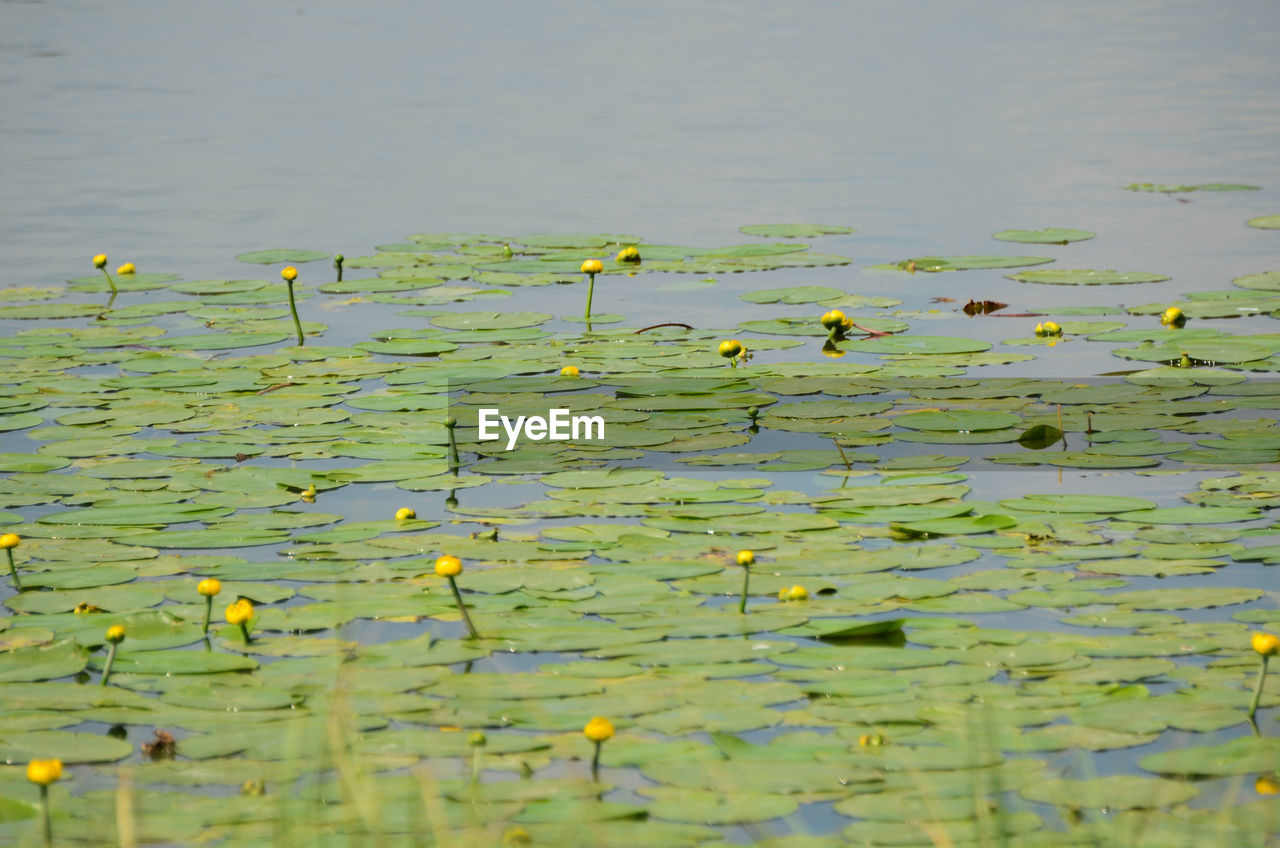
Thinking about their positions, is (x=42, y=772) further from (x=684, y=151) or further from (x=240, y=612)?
(x=684, y=151)

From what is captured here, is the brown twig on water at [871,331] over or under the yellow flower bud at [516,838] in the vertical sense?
over

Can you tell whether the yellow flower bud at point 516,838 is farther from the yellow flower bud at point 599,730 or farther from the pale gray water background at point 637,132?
the pale gray water background at point 637,132

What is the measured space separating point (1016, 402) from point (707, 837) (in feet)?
8.60

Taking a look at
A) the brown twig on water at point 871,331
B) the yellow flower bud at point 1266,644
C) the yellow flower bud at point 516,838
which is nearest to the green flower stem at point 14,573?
the yellow flower bud at point 516,838

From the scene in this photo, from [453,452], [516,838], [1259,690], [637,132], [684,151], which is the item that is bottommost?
[516,838]

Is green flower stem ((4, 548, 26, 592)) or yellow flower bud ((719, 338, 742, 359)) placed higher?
yellow flower bud ((719, 338, 742, 359))

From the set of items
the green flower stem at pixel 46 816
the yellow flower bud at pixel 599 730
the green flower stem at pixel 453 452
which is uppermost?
the green flower stem at pixel 453 452

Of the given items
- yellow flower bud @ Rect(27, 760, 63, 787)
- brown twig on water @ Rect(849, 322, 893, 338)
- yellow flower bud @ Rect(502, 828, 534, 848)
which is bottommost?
yellow flower bud @ Rect(502, 828, 534, 848)

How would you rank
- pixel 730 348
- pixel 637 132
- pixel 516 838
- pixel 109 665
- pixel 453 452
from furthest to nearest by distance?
pixel 637 132 < pixel 730 348 < pixel 453 452 < pixel 109 665 < pixel 516 838

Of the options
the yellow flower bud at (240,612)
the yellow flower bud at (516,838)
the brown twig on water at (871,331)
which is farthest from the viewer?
the brown twig on water at (871,331)

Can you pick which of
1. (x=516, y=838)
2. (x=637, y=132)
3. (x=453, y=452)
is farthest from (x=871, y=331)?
(x=637, y=132)

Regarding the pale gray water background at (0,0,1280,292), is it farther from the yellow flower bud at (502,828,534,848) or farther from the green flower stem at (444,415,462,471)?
the yellow flower bud at (502,828,534,848)

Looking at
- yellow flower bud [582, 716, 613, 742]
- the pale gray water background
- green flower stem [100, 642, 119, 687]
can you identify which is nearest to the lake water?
the pale gray water background

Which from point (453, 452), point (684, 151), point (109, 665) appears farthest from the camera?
point (684, 151)
